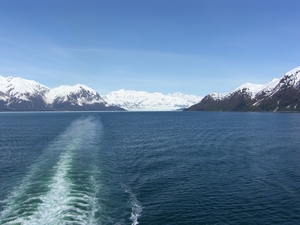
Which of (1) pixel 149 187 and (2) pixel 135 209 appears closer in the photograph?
(2) pixel 135 209

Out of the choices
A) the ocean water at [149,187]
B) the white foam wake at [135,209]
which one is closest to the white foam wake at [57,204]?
the ocean water at [149,187]

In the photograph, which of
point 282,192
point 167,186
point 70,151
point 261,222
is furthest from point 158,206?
point 70,151

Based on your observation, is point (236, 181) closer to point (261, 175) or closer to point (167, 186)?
point (261, 175)

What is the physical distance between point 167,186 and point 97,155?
26033 millimetres

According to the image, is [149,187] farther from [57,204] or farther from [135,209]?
[57,204]

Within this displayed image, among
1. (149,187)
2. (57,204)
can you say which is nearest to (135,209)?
(149,187)

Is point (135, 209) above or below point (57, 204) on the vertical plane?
below

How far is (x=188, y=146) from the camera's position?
7594 cm

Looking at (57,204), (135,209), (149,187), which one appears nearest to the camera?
(135,209)

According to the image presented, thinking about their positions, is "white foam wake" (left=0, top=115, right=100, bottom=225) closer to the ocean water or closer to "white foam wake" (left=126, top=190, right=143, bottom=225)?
the ocean water

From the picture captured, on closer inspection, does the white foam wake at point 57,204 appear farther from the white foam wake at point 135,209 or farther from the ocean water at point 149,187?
the white foam wake at point 135,209

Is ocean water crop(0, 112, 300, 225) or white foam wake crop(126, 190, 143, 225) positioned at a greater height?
ocean water crop(0, 112, 300, 225)

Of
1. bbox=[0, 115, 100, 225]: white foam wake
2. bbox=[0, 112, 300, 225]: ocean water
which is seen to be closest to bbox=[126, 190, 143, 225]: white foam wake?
bbox=[0, 112, 300, 225]: ocean water

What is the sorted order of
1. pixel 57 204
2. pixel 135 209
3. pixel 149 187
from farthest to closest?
pixel 149 187
pixel 57 204
pixel 135 209
